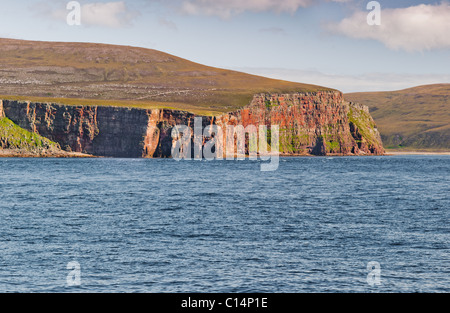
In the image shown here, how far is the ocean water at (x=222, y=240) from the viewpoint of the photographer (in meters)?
30.2

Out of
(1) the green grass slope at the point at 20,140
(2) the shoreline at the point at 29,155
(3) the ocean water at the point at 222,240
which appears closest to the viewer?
(3) the ocean water at the point at 222,240

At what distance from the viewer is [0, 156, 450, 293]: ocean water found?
30.2 meters

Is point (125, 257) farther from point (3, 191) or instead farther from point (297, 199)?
point (3, 191)

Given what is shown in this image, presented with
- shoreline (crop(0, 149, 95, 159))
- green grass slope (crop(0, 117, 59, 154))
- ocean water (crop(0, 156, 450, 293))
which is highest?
green grass slope (crop(0, 117, 59, 154))

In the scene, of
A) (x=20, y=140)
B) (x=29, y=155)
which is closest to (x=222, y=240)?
(x=29, y=155)

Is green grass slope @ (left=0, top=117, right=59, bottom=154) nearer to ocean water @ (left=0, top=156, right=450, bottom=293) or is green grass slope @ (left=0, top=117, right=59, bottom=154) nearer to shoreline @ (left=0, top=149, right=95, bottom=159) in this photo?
shoreline @ (left=0, top=149, right=95, bottom=159)

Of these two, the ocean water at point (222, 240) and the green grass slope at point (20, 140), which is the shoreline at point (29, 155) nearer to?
the green grass slope at point (20, 140)

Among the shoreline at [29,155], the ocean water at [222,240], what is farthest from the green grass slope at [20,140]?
the ocean water at [222,240]

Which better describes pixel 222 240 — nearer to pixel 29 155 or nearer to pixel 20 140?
pixel 29 155

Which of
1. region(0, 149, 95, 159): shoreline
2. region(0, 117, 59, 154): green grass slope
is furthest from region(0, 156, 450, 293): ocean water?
region(0, 117, 59, 154): green grass slope

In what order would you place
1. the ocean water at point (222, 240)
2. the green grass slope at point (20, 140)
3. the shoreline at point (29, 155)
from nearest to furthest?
the ocean water at point (222, 240)
the shoreline at point (29, 155)
the green grass slope at point (20, 140)

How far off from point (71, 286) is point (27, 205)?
35.9 meters

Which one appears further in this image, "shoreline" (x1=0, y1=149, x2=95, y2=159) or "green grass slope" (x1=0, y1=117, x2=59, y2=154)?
"green grass slope" (x1=0, y1=117, x2=59, y2=154)
